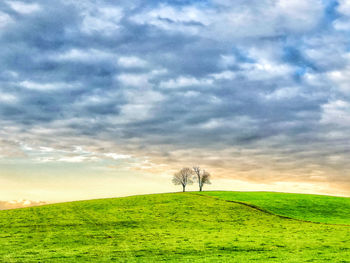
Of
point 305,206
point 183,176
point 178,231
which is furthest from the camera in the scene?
point 183,176

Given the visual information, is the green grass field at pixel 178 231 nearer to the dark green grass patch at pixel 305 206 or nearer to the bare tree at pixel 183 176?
the dark green grass patch at pixel 305 206

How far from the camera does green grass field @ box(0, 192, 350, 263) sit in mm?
29312

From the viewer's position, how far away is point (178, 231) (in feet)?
141

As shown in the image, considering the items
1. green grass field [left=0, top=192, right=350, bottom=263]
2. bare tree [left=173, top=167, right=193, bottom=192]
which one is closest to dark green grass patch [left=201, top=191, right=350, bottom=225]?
green grass field [left=0, top=192, right=350, bottom=263]

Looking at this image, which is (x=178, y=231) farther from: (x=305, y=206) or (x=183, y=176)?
(x=183, y=176)

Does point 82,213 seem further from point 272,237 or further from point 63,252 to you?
point 272,237

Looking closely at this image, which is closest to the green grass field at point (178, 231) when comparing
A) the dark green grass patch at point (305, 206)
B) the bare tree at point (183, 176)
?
the dark green grass patch at point (305, 206)

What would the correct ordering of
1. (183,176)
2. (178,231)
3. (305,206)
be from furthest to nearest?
(183,176) → (305,206) → (178,231)

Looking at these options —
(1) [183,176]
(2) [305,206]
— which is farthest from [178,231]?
(1) [183,176]

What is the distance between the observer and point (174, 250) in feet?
101

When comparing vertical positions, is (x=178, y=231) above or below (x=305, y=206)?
below

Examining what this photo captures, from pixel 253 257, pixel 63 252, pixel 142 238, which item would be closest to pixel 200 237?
pixel 142 238

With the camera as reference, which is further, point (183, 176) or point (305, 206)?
point (183, 176)

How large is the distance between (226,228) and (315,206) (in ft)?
95.0
